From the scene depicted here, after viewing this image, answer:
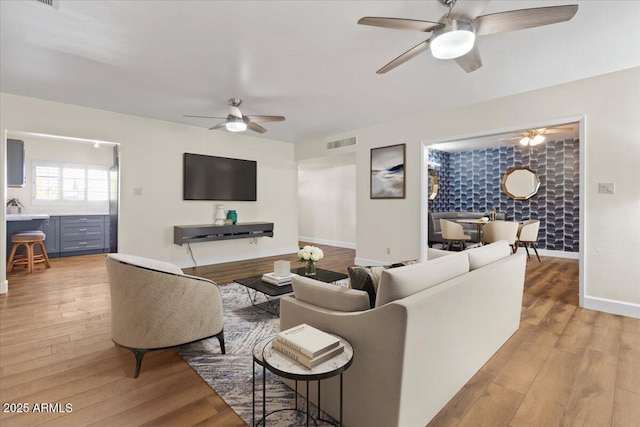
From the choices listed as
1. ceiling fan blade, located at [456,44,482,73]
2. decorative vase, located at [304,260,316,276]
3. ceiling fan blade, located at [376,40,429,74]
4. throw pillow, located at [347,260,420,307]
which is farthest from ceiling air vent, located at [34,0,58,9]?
ceiling fan blade, located at [456,44,482,73]

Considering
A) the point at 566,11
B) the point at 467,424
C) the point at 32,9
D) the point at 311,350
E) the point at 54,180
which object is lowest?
the point at 467,424

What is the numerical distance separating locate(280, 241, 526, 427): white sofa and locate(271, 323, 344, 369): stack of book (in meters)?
0.19

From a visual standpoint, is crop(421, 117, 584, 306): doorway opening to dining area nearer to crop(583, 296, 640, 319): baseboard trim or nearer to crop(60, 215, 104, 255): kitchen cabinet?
crop(583, 296, 640, 319): baseboard trim

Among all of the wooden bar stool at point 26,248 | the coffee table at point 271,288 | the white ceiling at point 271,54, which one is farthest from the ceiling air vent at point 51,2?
the wooden bar stool at point 26,248

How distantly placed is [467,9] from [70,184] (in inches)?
318

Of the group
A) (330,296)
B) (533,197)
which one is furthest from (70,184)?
(533,197)

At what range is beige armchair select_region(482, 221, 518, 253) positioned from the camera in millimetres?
5426

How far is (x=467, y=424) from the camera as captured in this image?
5.03 feet

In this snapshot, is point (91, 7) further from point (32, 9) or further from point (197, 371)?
point (197, 371)

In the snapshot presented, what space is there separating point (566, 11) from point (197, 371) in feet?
10.4

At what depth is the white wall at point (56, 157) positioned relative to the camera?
20.0 feet

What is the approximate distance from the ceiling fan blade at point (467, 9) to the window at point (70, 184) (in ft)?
25.7

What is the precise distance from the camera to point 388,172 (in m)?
5.12

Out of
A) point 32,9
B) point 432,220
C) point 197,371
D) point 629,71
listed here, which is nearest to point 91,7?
point 32,9
